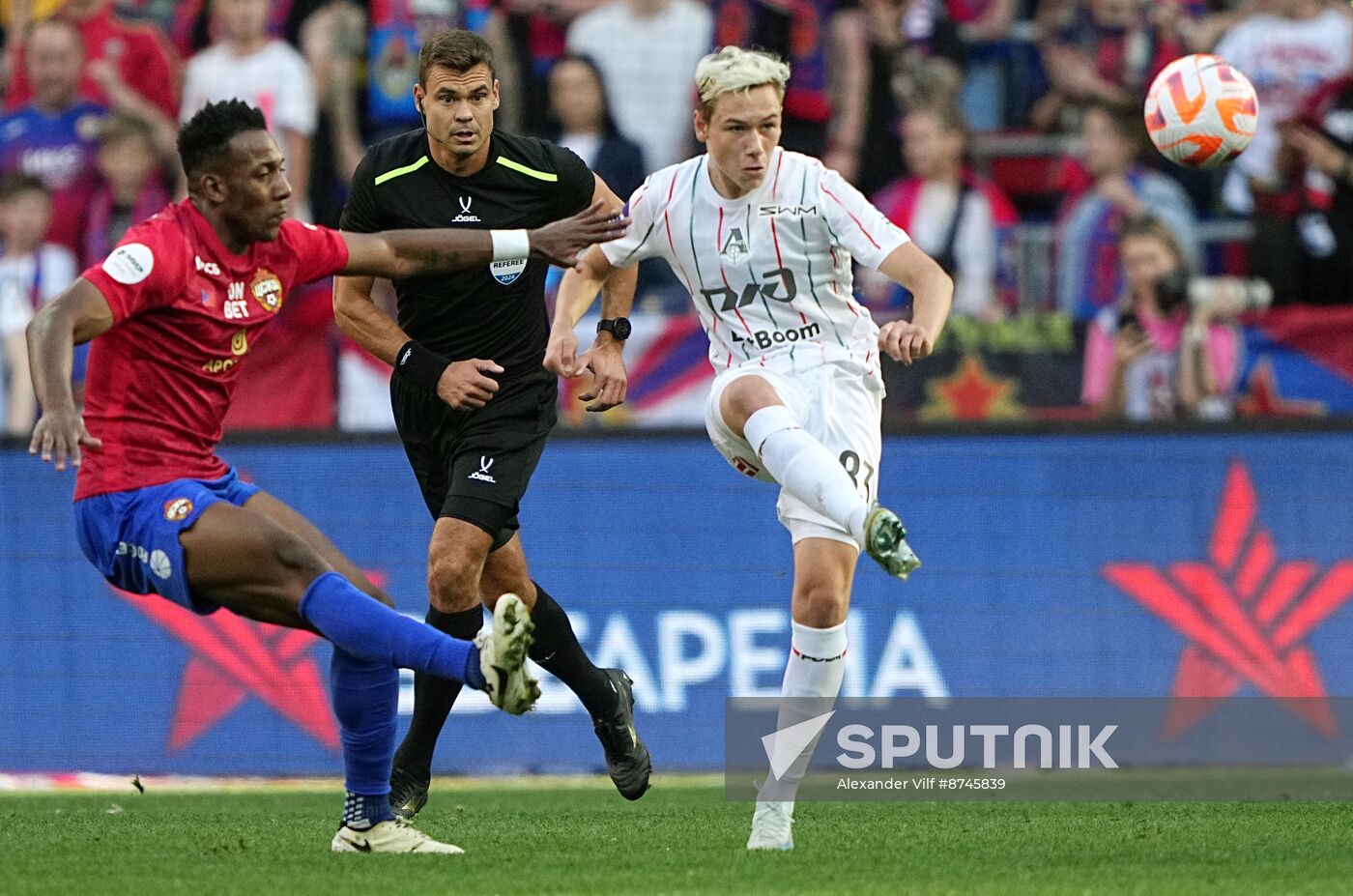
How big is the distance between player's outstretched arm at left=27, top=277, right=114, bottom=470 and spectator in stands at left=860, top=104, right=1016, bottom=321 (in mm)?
6384

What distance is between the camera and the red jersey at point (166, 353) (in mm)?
5742

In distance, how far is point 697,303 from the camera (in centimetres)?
713

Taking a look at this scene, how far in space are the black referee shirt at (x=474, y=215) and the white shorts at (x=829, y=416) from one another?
93 cm

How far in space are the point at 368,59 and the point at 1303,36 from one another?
5.48m

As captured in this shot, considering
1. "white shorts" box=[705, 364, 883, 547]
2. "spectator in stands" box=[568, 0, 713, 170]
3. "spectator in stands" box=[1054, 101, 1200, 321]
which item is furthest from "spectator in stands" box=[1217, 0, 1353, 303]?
"white shorts" box=[705, 364, 883, 547]

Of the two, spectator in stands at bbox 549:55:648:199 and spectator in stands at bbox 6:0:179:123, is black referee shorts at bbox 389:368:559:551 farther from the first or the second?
spectator in stands at bbox 6:0:179:123

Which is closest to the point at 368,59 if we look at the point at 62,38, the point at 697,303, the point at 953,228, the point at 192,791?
the point at 62,38

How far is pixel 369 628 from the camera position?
5.62 metres

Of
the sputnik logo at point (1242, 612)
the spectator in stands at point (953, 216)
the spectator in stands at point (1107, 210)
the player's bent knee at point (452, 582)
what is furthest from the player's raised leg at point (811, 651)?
the spectator in stands at point (1107, 210)

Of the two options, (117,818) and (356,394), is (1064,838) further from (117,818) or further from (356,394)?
(356,394)

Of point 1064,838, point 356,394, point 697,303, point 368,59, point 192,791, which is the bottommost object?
point 192,791

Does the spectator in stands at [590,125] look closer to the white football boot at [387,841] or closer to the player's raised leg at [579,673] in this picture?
the player's raised leg at [579,673]

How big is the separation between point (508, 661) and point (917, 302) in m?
1.91

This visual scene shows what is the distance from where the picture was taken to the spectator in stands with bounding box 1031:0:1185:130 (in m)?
11.7
